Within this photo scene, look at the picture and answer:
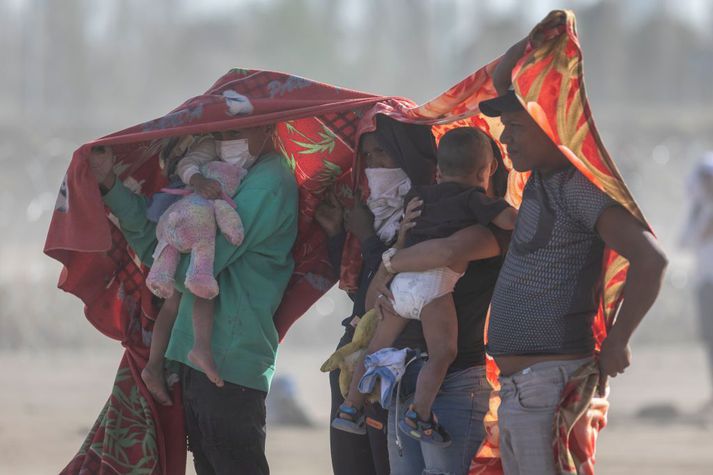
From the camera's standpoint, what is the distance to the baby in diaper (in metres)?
3.88

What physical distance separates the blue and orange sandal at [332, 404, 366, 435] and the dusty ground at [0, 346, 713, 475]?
4.02 meters

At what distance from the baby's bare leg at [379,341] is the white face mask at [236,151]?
815 mm

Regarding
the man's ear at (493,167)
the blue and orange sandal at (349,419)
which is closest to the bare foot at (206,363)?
the blue and orange sandal at (349,419)

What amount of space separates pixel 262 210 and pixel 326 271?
0.47 m

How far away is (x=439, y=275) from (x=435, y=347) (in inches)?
8.9

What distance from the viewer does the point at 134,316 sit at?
480 cm

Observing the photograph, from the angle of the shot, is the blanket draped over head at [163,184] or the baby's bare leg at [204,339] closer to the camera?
the baby's bare leg at [204,339]

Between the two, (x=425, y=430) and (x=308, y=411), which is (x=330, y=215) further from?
(x=308, y=411)

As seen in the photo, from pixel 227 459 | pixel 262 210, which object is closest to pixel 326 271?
pixel 262 210

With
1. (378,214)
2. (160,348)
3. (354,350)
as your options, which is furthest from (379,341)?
(160,348)

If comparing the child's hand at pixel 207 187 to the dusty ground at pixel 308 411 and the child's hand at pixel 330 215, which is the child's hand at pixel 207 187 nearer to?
the child's hand at pixel 330 215

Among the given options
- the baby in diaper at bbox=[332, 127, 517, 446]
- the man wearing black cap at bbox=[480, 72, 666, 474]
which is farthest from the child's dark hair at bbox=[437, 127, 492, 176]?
the man wearing black cap at bbox=[480, 72, 666, 474]

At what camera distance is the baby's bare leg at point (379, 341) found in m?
4.07

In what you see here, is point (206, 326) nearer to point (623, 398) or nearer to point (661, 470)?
point (661, 470)
